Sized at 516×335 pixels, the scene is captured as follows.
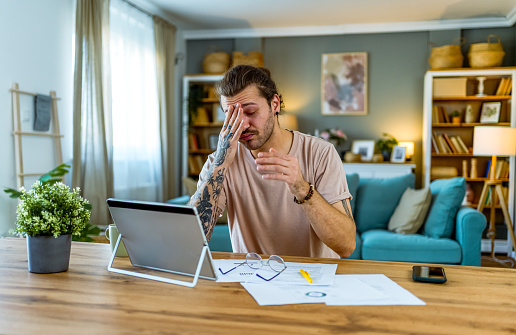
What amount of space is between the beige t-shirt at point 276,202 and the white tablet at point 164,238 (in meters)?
0.49

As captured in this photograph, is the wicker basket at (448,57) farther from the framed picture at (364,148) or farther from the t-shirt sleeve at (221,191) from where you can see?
the t-shirt sleeve at (221,191)

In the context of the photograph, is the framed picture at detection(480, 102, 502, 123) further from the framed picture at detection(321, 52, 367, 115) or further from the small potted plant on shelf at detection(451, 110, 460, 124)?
the framed picture at detection(321, 52, 367, 115)

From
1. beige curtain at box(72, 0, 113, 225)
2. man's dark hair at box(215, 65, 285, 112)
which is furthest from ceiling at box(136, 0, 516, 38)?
man's dark hair at box(215, 65, 285, 112)

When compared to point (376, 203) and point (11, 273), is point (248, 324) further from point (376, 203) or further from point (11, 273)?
point (376, 203)

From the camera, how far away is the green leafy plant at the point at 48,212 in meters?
1.26

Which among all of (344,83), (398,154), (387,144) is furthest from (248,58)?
(398,154)

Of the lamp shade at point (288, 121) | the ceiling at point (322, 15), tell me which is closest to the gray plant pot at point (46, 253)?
the ceiling at point (322, 15)

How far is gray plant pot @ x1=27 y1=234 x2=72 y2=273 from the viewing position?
127 centimetres

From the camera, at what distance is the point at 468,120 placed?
5.55 m

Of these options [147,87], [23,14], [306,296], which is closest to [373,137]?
[147,87]

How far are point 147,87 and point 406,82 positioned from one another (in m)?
3.06

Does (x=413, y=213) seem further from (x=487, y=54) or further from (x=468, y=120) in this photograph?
(x=487, y=54)

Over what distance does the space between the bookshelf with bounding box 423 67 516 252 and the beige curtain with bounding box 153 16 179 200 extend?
2.92 metres

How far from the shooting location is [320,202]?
Result: 1.57m
